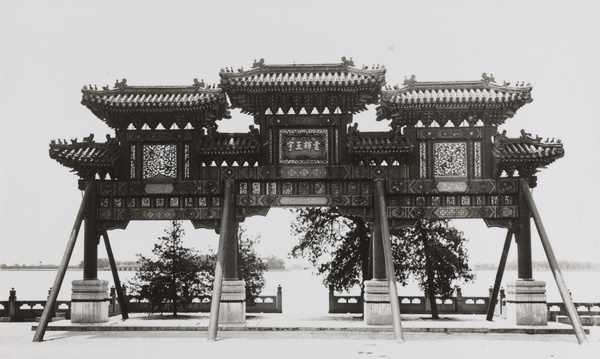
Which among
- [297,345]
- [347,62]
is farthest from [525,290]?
[347,62]

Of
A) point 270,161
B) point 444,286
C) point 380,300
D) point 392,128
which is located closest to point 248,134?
point 270,161

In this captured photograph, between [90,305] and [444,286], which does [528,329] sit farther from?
[90,305]

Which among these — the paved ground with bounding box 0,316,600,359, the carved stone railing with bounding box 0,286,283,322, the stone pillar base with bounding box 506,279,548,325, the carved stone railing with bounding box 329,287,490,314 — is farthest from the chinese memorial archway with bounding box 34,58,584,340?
the carved stone railing with bounding box 329,287,490,314

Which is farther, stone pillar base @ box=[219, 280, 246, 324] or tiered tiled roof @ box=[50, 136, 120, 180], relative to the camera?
tiered tiled roof @ box=[50, 136, 120, 180]

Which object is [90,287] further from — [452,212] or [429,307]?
[429,307]

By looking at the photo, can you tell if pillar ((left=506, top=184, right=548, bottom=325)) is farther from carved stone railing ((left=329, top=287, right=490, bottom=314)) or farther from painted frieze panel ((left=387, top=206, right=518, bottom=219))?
carved stone railing ((left=329, top=287, right=490, bottom=314))

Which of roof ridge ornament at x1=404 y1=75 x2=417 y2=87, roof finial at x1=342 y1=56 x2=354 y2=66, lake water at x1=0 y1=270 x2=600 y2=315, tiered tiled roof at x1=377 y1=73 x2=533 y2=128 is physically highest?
roof finial at x1=342 y1=56 x2=354 y2=66

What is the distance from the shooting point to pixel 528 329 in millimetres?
15273

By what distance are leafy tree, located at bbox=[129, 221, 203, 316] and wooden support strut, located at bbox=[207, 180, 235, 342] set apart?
6.03 meters

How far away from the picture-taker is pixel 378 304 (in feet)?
52.0

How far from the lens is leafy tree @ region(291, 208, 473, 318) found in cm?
2177

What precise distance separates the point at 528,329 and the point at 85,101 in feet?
37.8

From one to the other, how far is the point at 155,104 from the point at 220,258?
4111mm

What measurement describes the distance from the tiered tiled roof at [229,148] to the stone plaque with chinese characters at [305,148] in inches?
27.0
